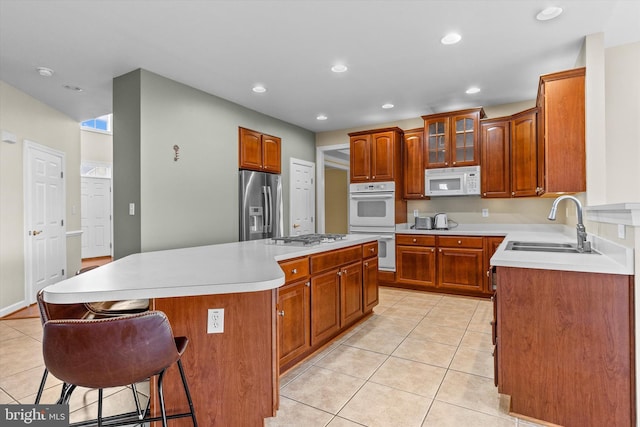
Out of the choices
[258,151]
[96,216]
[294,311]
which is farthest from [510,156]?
[96,216]

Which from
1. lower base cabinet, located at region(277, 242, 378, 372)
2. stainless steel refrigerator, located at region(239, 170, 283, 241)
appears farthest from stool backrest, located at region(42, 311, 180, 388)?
stainless steel refrigerator, located at region(239, 170, 283, 241)

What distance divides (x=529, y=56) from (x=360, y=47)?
1.62 meters

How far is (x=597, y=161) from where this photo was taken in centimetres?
267

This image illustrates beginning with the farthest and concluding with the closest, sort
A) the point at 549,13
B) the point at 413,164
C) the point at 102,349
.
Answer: the point at 413,164, the point at 549,13, the point at 102,349

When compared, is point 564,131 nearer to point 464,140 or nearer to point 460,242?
point 464,140

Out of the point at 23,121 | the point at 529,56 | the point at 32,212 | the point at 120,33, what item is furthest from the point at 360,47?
the point at 32,212

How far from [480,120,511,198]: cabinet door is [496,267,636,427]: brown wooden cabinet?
9.58 feet

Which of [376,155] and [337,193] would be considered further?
[337,193]

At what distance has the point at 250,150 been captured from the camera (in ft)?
15.2

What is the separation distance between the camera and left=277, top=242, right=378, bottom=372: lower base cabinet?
7.36 feet

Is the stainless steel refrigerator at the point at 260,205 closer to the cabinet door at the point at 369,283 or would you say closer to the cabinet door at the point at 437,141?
the cabinet door at the point at 369,283

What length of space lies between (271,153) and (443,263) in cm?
293

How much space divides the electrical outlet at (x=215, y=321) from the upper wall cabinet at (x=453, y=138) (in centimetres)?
399

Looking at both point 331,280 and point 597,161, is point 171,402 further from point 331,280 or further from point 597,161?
point 597,161
